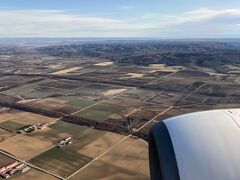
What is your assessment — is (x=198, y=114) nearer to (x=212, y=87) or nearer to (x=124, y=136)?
(x=124, y=136)

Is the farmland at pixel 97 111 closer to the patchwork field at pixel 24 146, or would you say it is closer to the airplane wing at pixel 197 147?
the patchwork field at pixel 24 146

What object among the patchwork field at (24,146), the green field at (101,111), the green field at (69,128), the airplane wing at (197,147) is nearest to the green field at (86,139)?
the green field at (69,128)

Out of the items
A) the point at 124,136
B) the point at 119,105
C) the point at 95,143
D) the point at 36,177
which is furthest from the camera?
the point at 119,105

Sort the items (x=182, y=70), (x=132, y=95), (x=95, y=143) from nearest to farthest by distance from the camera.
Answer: (x=95, y=143) < (x=132, y=95) < (x=182, y=70)

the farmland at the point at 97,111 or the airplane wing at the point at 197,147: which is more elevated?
the airplane wing at the point at 197,147

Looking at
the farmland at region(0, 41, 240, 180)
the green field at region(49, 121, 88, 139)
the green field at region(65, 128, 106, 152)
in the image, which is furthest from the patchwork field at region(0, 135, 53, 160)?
the green field at region(49, 121, 88, 139)

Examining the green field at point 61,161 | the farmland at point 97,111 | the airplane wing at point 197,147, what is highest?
the airplane wing at point 197,147

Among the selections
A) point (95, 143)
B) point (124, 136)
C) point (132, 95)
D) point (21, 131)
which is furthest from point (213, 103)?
point (21, 131)
